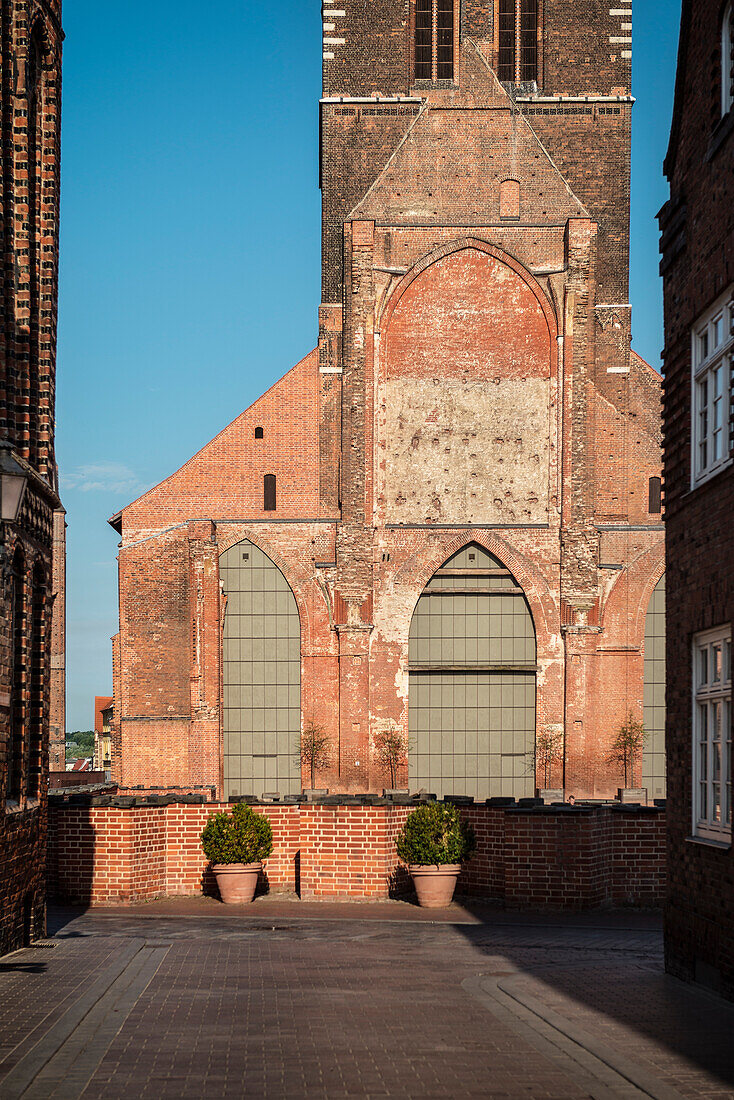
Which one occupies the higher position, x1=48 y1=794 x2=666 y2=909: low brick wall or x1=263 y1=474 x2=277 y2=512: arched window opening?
x1=263 y1=474 x2=277 y2=512: arched window opening

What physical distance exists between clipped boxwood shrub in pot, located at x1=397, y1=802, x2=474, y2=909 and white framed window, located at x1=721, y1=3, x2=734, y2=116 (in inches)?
392

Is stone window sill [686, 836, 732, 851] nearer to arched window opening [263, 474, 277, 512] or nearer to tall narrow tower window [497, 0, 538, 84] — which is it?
arched window opening [263, 474, 277, 512]

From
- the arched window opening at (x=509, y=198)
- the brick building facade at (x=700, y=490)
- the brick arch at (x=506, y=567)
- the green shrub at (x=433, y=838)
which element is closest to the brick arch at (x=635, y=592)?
the brick arch at (x=506, y=567)

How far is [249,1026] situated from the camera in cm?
984

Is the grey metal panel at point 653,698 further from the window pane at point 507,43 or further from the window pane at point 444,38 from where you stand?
the window pane at point 444,38

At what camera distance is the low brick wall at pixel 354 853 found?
18141 mm

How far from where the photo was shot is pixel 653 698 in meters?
35.4

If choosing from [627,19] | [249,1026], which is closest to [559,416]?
[627,19]

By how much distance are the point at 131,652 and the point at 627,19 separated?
74.1ft

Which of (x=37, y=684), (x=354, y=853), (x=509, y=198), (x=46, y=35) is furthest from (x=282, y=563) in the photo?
(x=46, y=35)

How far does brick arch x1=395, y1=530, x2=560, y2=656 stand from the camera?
35688 mm

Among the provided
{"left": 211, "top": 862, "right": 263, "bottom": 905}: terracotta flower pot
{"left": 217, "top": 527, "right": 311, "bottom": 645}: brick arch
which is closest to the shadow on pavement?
{"left": 211, "top": 862, "right": 263, "bottom": 905}: terracotta flower pot

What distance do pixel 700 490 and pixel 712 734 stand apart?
213cm

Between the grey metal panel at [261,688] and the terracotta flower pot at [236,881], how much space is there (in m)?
16.7
